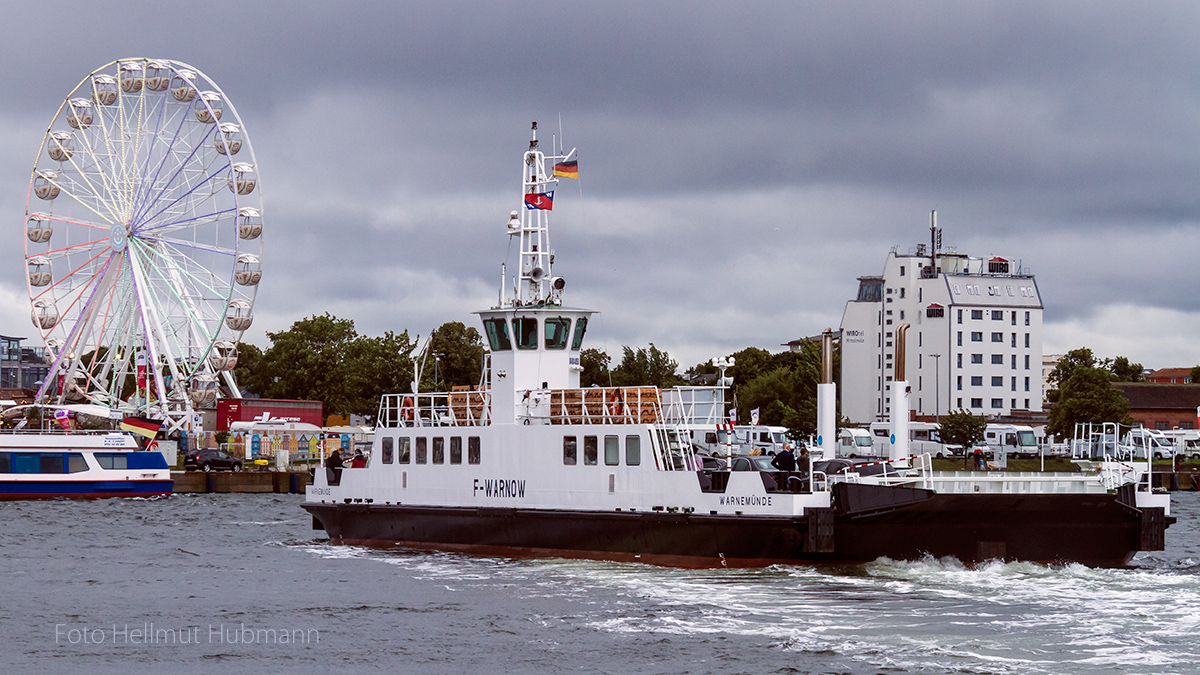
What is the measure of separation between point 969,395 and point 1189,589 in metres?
89.8

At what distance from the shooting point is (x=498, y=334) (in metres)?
35.2

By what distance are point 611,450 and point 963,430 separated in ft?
187

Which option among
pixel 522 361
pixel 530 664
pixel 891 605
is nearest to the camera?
pixel 530 664

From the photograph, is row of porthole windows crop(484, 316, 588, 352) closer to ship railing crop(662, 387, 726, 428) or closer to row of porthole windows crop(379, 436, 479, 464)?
row of porthole windows crop(379, 436, 479, 464)

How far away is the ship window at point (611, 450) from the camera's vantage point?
31344mm

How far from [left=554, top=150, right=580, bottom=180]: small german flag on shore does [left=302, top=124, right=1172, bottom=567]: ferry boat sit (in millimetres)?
319

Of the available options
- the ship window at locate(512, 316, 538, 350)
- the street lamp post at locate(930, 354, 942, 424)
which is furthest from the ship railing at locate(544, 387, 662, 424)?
the street lamp post at locate(930, 354, 942, 424)

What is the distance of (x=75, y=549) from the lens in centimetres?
3738

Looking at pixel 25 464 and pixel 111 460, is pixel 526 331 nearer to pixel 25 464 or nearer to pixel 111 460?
pixel 111 460

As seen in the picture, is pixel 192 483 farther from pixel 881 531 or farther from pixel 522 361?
pixel 881 531

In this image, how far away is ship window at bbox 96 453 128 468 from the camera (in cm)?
5959

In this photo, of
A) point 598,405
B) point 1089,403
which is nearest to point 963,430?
point 1089,403

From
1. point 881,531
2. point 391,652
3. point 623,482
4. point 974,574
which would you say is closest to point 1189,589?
point 974,574

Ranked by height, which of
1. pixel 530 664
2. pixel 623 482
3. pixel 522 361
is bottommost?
pixel 530 664
